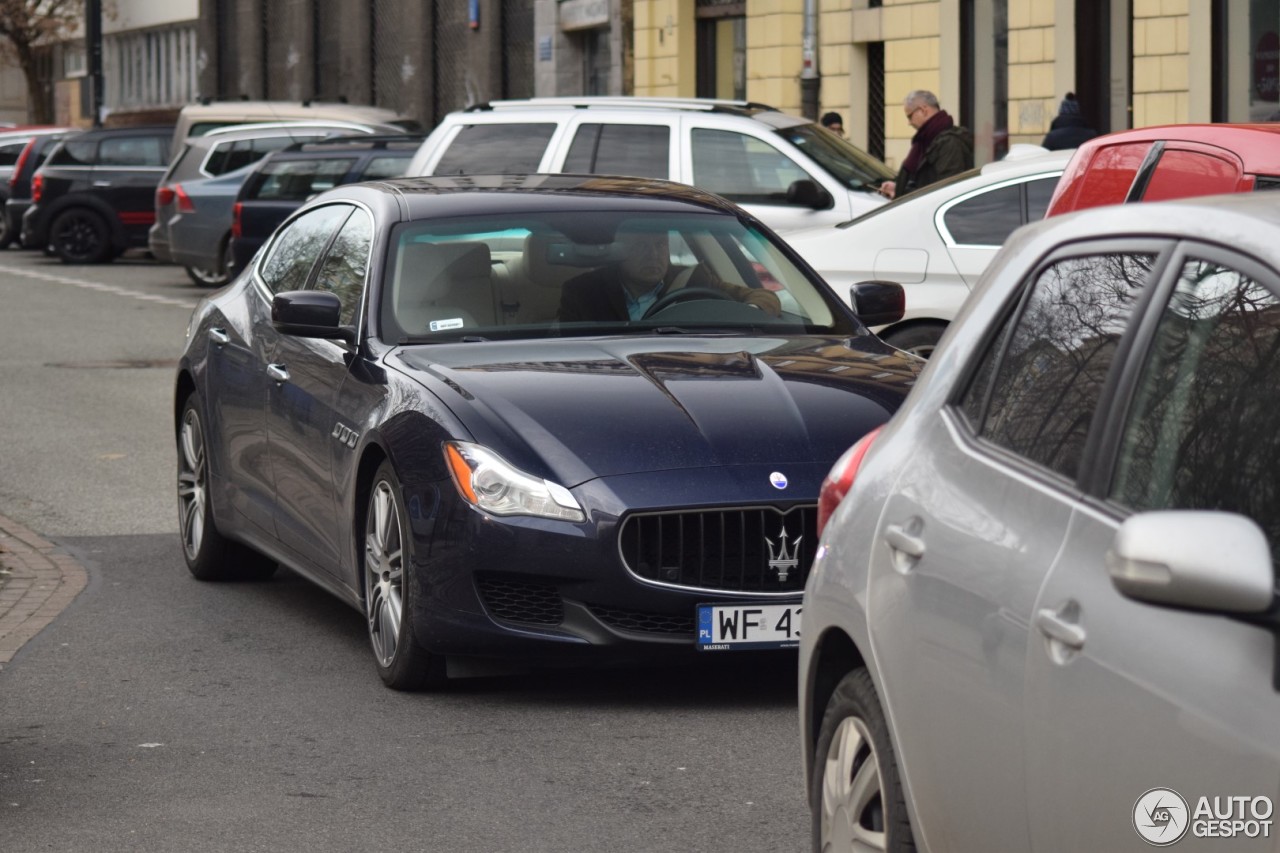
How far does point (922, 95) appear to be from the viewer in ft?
62.8

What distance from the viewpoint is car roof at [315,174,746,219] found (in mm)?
8406

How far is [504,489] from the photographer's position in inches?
266

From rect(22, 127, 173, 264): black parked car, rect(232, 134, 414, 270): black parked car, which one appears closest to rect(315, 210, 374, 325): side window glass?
rect(232, 134, 414, 270): black parked car

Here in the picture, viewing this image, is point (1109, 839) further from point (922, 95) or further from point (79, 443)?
point (922, 95)

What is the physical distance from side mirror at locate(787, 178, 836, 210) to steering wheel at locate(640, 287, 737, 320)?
8315mm

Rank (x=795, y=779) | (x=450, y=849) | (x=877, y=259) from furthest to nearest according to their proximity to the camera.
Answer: (x=877, y=259)
(x=795, y=779)
(x=450, y=849)

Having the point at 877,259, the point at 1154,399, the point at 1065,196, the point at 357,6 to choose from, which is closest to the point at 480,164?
the point at 877,259

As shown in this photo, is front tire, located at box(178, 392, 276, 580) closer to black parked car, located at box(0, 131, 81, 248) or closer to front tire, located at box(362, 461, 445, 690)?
front tire, located at box(362, 461, 445, 690)

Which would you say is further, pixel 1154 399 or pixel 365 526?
pixel 365 526

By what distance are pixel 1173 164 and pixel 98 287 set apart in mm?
24134

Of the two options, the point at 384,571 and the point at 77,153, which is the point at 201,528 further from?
the point at 77,153

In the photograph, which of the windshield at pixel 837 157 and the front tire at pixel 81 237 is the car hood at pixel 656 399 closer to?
the windshield at pixel 837 157

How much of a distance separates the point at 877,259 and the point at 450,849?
7506 millimetres

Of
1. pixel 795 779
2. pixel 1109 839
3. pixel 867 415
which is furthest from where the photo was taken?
pixel 867 415
